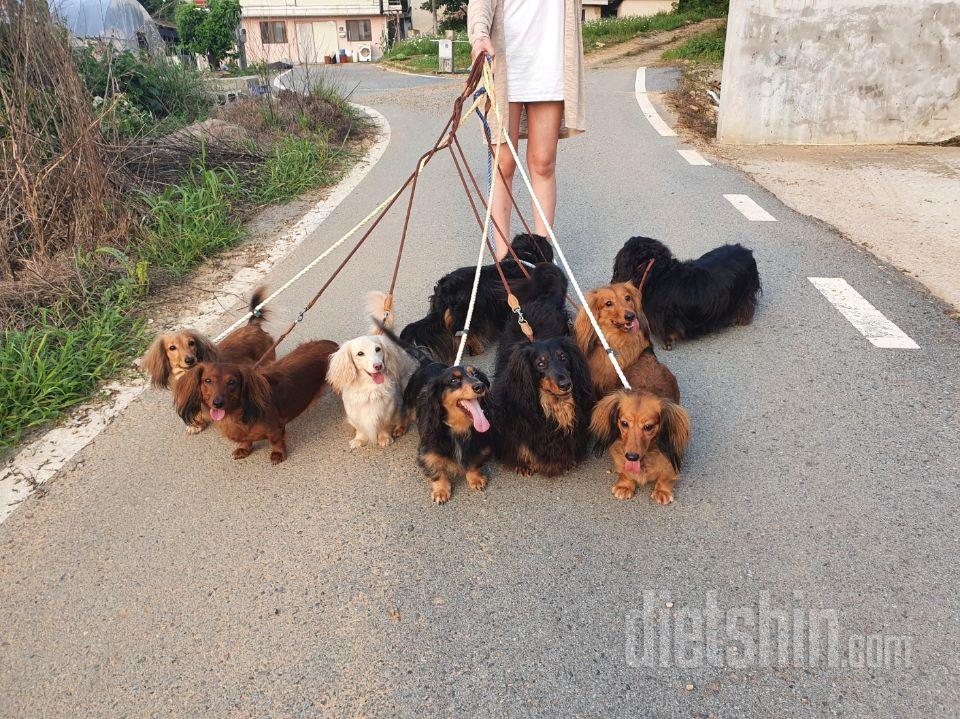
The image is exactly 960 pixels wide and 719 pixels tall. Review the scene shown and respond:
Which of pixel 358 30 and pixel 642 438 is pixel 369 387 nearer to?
pixel 642 438

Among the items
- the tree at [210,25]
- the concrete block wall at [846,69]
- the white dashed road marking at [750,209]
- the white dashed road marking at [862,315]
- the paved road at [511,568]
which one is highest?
the tree at [210,25]

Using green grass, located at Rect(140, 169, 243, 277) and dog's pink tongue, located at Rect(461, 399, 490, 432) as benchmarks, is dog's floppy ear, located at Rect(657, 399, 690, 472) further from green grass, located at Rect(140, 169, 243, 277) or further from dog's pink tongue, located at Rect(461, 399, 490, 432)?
green grass, located at Rect(140, 169, 243, 277)

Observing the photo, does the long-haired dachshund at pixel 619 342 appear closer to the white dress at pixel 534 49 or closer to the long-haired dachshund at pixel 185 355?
the white dress at pixel 534 49

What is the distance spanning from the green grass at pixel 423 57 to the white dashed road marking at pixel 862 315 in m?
17.9

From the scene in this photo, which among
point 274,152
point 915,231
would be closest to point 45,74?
point 274,152

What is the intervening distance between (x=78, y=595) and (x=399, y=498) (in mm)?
1230

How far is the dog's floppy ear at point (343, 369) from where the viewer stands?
3199 mm

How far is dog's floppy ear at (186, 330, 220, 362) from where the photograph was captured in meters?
3.39

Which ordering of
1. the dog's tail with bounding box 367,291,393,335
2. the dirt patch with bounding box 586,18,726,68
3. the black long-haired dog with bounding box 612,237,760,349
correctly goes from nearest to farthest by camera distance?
the dog's tail with bounding box 367,291,393,335, the black long-haired dog with bounding box 612,237,760,349, the dirt patch with bounding box 586,18,726,68

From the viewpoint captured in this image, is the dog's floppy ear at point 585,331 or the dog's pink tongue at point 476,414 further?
the dog's floppy ear at point 585,331

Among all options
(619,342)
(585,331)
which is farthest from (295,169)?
(619,342)

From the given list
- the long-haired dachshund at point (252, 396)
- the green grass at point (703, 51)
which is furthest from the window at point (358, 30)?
the long-haired dachshund at point (252, 396)

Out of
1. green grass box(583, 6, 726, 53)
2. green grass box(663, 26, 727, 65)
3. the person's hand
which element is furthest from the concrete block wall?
green grass box(583, 6, 726, 53)

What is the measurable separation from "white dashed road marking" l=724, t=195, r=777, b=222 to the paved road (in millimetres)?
2280
